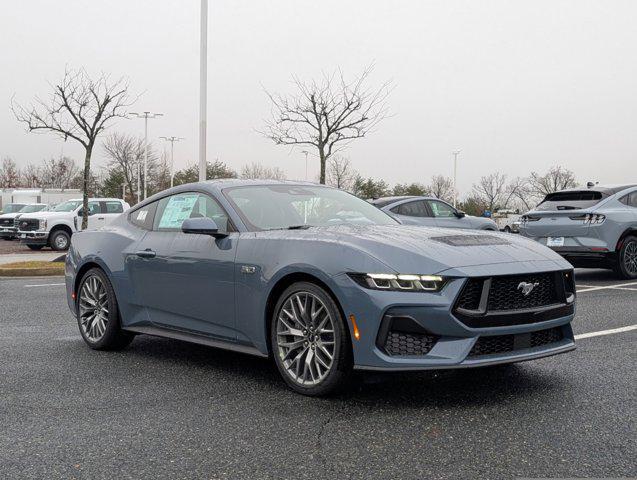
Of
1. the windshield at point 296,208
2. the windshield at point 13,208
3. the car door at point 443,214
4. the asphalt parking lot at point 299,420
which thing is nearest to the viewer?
the asphalt parking lot at point 299,420

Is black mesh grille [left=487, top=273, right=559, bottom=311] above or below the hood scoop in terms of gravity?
below

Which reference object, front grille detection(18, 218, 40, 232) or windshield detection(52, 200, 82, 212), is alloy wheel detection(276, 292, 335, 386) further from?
windshield detection(52, 200, 82, 212)

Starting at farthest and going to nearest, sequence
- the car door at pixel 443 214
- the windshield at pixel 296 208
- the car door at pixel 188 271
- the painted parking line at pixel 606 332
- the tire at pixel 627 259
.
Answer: the car door at pixel 443 214, the tire at pixel 627 259, the painted parking line at pixel 606 332, the windshield at pixel 296 208, the car door at pixel 188 271

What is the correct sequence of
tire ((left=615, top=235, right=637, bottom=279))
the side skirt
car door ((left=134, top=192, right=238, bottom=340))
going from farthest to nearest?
tire ((left=615, top=235, right=637, bottom=279)) < car door ((left=134, top=192, right=238, bottom=340)) < the side skirt

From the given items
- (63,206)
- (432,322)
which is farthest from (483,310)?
(63,206)

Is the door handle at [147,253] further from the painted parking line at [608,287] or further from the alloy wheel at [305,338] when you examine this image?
the painted parking line at [608,287]

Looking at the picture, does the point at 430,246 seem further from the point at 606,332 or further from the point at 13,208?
the point at 13,208

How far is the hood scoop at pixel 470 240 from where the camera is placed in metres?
4.40

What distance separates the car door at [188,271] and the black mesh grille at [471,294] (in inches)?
63.3

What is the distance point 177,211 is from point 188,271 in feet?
2.47

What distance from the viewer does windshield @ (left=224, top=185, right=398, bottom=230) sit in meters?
5.11

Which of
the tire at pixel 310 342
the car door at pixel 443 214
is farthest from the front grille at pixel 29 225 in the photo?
the tire at pixel 310 342

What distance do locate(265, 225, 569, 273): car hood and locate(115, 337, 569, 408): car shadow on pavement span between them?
761mm

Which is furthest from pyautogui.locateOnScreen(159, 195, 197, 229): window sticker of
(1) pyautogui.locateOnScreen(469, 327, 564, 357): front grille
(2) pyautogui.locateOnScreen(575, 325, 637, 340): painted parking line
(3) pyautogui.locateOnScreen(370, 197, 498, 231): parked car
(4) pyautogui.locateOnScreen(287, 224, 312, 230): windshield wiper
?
(3) pyautogui.locateOnScreen(370, 197, 498, 231): parked car
